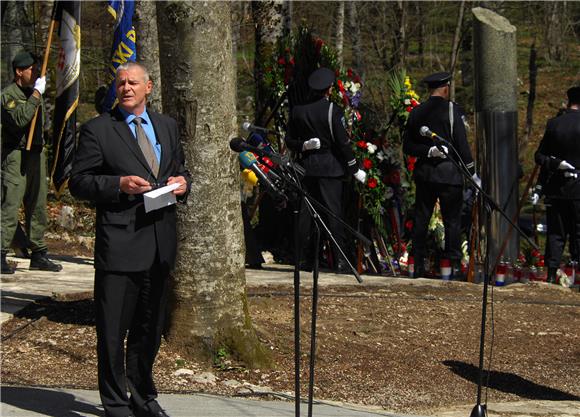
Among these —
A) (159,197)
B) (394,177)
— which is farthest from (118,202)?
(394,177)

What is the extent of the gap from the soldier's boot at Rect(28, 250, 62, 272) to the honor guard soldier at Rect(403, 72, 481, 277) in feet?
11.9

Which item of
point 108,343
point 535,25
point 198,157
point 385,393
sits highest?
point 535,25

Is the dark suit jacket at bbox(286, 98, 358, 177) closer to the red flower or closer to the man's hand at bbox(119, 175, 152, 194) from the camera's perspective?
the red flower

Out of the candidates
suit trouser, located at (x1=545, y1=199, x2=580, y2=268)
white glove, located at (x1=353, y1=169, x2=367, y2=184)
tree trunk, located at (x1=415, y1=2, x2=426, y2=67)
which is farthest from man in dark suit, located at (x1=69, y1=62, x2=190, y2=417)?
tree trunk, located at (x1=415, y1=2, x2=426, y2=67)

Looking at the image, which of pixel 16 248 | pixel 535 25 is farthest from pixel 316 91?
pixel 535 25

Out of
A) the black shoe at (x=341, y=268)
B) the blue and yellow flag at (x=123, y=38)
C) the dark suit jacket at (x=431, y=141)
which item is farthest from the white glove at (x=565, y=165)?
the blue and yellow flag at (x=123, y=38)

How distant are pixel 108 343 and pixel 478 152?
24.4ft

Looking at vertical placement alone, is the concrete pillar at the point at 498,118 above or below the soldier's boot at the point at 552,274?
above

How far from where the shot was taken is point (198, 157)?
7.59 m

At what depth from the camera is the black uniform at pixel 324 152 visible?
37.6 ft

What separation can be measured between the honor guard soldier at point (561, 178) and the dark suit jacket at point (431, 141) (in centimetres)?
96

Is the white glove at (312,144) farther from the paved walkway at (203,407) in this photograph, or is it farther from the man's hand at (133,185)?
the man's hand at (133,185)

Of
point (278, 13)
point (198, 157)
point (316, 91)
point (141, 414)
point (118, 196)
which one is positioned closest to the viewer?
point (118, 196)

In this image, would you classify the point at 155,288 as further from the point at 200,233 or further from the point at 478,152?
the point at 478,152
